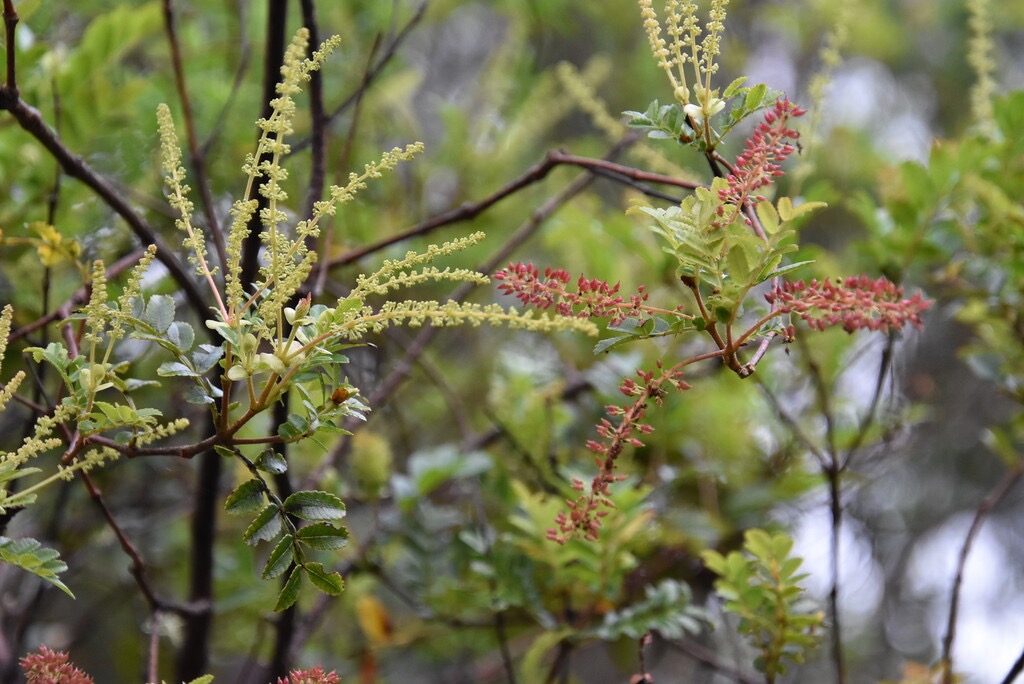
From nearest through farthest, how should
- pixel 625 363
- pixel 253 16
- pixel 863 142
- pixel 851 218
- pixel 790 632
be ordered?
1. pixel 790 632
2. pixel 625 363
3. pixel 253 16
4. pixel 863 142
5. pixel 851 218

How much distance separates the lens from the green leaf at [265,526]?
0.58 meters

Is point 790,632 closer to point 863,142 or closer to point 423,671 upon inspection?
point 423,671

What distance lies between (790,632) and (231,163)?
3.30 feet

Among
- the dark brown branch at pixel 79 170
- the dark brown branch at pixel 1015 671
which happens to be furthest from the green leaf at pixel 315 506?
the dark brown branch at pixel 1015 671

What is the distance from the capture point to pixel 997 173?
1024 mm

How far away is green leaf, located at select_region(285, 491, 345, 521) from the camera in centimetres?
59

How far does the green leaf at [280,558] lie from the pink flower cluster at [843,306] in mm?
338

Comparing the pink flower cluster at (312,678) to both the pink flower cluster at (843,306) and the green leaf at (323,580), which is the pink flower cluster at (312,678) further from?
the pink flower cluster at (843,306)

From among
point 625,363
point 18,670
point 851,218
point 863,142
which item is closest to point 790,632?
point 625,363

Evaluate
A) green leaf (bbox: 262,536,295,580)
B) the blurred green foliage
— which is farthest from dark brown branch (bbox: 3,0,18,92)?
green leaf (bbox: 262,536,295,580)

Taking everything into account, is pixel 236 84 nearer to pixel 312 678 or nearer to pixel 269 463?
pixel 269 463

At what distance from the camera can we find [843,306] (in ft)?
1.88

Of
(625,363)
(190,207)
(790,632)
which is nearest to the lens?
(190,207)

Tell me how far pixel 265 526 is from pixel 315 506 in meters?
0.03
